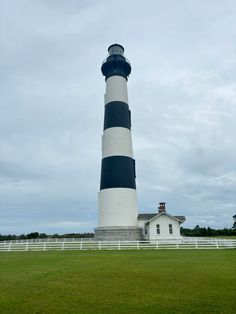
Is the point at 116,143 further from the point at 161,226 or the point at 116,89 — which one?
the point at 161,226

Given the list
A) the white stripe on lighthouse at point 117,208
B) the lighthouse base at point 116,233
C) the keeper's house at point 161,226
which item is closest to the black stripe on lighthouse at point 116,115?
the white stripe on lighthouse at point 117,208

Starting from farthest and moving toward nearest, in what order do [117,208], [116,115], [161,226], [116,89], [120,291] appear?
[116,89] < [116,115] < [161,226] < [117,208] < [120,291]

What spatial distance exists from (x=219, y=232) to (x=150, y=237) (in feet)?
101

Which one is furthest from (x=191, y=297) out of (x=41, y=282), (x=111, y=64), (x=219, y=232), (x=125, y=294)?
(x=219, y=232)

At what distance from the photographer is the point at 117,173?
92.9ft

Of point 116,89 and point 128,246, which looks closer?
point 128,246

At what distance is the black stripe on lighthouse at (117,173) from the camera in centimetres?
2822

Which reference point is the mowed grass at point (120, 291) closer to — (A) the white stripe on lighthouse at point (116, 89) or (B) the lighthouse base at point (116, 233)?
(B) the lighthouse base at point (116, 233)

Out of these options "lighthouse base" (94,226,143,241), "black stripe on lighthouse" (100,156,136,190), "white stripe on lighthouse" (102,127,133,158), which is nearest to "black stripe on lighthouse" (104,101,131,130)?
"white stripe on lighthouse" (102,127,133,158)

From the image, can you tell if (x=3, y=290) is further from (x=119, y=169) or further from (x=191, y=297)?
(x=119, y=169)

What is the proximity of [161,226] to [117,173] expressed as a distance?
21.5 ft

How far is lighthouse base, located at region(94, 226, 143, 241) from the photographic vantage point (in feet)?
90.6

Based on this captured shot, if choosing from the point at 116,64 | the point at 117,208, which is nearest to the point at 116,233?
the point at 117,208

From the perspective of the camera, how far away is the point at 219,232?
5462 cm
